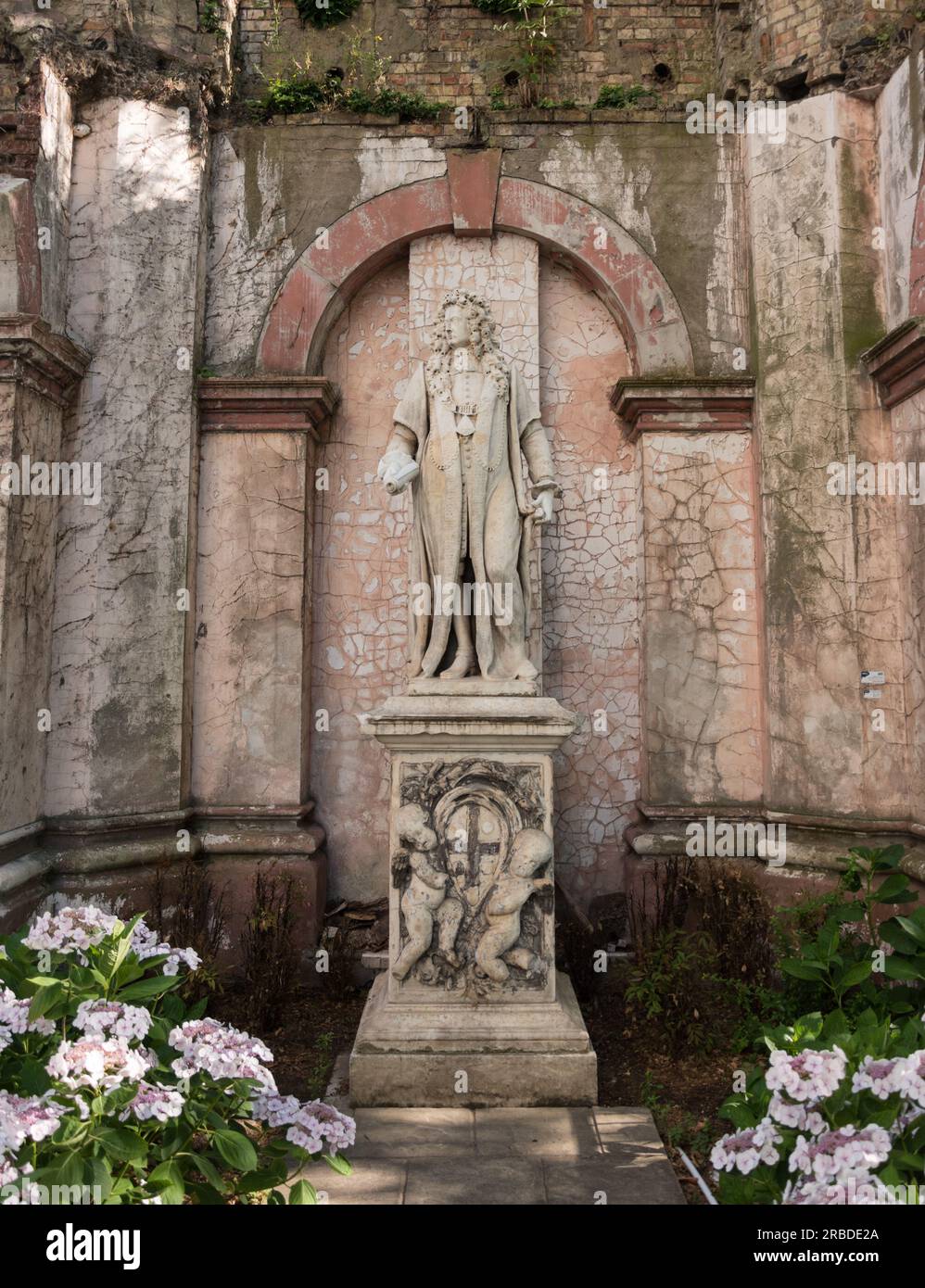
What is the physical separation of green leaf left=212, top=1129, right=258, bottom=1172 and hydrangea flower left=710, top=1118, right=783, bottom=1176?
1.22 metres

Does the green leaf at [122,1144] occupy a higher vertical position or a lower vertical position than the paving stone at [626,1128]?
higher

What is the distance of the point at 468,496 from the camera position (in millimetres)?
4766

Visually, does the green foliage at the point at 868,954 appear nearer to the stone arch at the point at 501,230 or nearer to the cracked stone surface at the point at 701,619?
the cracked stone surface at the point at 701,619

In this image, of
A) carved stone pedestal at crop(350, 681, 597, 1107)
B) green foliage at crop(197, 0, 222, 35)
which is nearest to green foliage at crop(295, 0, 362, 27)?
green foliage at crop(197, 0, 222, 35)

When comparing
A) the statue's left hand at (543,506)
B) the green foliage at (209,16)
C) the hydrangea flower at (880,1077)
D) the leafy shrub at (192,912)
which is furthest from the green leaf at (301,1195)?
the green foliage at (209,16)

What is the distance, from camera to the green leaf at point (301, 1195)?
2.52 metres

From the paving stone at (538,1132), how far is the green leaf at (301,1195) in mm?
1397

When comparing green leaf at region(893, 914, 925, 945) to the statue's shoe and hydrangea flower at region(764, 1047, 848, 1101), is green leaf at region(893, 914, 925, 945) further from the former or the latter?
the statue's shoe

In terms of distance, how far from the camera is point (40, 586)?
5.80 metres

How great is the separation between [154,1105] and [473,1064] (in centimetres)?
214

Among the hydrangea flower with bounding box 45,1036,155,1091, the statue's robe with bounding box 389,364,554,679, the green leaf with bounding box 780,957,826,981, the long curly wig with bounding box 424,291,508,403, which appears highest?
the long curly wig with bounding box 424,291,508,403

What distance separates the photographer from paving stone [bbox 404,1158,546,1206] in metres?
3.41
